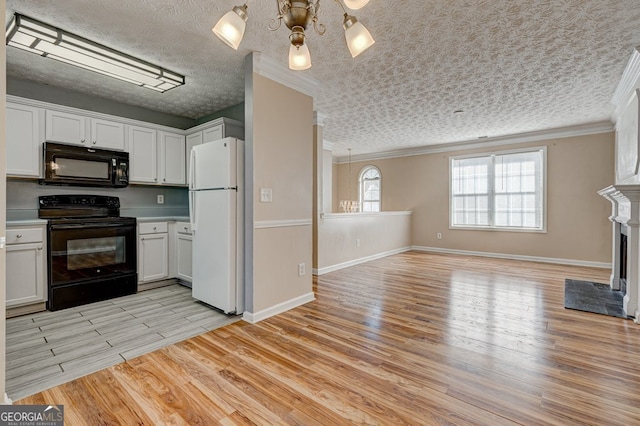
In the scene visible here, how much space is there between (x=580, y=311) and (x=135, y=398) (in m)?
4.08

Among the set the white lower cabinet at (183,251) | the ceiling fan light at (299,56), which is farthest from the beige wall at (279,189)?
the white lower cabinet at (183,251)

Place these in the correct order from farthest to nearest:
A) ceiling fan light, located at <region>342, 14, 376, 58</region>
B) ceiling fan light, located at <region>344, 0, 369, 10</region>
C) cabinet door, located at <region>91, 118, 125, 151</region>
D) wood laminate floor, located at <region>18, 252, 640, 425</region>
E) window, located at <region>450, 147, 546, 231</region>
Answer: window, located at <region>450, 147, 546, 231</region> → cabinet door, located at <region>91, 118, 125, 151</region> → wood laminate floor, located at <region>18, 252, 640, 425</region> → ceiling fan light, located at <region>342, 14, 376, 58</region> → ceiling fan light, located at <region>344, 0, 369, 10</region>

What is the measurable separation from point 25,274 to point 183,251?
1495 millimetres

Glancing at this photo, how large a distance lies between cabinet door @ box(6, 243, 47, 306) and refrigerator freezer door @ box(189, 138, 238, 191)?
164cm

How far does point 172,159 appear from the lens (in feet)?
14.1

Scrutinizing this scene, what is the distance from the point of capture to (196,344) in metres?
2.42

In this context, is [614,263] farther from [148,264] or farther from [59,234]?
[59,234]

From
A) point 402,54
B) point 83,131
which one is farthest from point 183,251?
point 402,54

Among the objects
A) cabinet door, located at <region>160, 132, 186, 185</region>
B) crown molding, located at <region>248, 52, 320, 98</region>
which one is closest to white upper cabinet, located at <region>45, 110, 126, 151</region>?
cabinet door, located at <region>160, 132, 186, 185</region>

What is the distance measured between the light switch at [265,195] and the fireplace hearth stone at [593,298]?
11.3ft

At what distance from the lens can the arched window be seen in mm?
8148

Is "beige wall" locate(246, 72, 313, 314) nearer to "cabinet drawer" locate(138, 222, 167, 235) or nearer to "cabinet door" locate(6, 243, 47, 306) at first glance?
"cabinet drawer" locate(138, 222, 167, 235)

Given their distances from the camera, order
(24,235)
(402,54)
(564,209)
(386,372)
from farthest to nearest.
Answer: (564,209), (24,235), (402,54), (386,372)

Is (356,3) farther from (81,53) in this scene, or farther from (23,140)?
(23,140)
